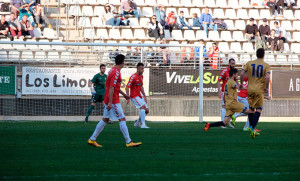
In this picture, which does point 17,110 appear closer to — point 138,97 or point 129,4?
point 138,97

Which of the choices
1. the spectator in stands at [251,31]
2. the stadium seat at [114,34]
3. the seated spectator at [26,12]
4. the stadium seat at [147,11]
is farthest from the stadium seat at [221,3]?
the seated spectator at [26,12]

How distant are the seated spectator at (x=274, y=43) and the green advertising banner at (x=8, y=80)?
571 inches

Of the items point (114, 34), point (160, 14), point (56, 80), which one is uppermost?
point (160, 14)

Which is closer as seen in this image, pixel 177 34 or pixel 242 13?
pixel 177 34

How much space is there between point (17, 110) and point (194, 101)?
779cm

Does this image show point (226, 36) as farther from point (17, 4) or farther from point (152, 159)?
point (152, 159)

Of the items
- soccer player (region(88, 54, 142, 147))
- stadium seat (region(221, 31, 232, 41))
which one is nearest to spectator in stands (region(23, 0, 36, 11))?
stadium seat (region(221, 31, 232, 41))

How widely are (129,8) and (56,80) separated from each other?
8.62m

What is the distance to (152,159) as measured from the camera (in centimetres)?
915

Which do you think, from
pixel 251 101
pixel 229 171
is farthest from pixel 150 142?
pixel 229 171

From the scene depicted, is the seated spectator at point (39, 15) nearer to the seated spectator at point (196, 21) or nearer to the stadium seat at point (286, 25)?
the seated spectator at point (196, 21)

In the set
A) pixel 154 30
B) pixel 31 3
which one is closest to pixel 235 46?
pixel 154 30

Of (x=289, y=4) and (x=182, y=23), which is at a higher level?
(x=289, y=4)

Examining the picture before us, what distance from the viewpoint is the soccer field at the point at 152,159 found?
24.2ft
